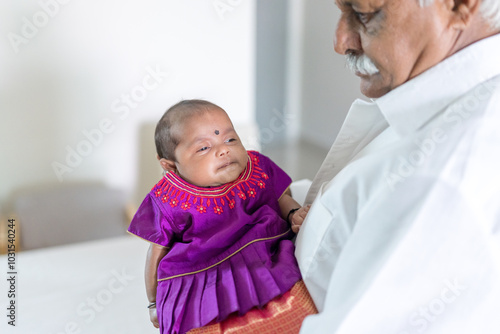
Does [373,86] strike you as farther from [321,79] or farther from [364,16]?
[321,79]

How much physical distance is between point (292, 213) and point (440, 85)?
530mm

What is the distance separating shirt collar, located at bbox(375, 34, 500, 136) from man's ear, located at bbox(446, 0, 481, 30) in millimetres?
45

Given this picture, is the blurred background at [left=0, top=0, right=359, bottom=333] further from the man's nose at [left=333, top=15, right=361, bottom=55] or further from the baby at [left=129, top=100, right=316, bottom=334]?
the man's nose at [left=333, top=15, right=361, bottom=55]

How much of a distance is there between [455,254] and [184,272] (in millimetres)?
616

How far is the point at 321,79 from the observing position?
15.5 feet

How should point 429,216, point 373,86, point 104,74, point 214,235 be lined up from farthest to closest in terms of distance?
point 104,74 < point 214,235 < point 373,86 < point 429,216

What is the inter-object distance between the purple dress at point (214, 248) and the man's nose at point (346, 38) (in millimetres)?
434

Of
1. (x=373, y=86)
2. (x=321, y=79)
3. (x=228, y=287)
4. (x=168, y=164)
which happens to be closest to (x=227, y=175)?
(x=168, y=164)

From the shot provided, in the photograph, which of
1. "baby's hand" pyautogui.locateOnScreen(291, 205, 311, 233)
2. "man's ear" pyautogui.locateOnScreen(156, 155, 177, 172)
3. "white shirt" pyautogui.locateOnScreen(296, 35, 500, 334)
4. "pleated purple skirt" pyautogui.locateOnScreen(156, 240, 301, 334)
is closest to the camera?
"white shirt" pyautogui.locateOnScreen(296, 35, 500, 334)

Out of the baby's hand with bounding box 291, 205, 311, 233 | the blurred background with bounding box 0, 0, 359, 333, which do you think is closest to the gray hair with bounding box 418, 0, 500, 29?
the baby's hand with bounding box 291, 205, 311, 233

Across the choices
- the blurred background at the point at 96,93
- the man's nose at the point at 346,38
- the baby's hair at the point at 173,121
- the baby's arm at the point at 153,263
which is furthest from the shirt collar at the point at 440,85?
the blurred background at the point at 96,93

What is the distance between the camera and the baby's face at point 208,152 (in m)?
1.28

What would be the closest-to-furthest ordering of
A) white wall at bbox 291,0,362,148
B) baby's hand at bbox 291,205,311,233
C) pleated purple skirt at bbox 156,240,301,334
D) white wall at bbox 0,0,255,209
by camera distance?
pleated purple skirt at bbox 156,240,301,334
baby's hand at bbox 291,205,311,233
white wall at bbox 0,0,255,209
white wall at bbox 291,0,362,148

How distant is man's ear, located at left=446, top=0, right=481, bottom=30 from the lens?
0.90 m
